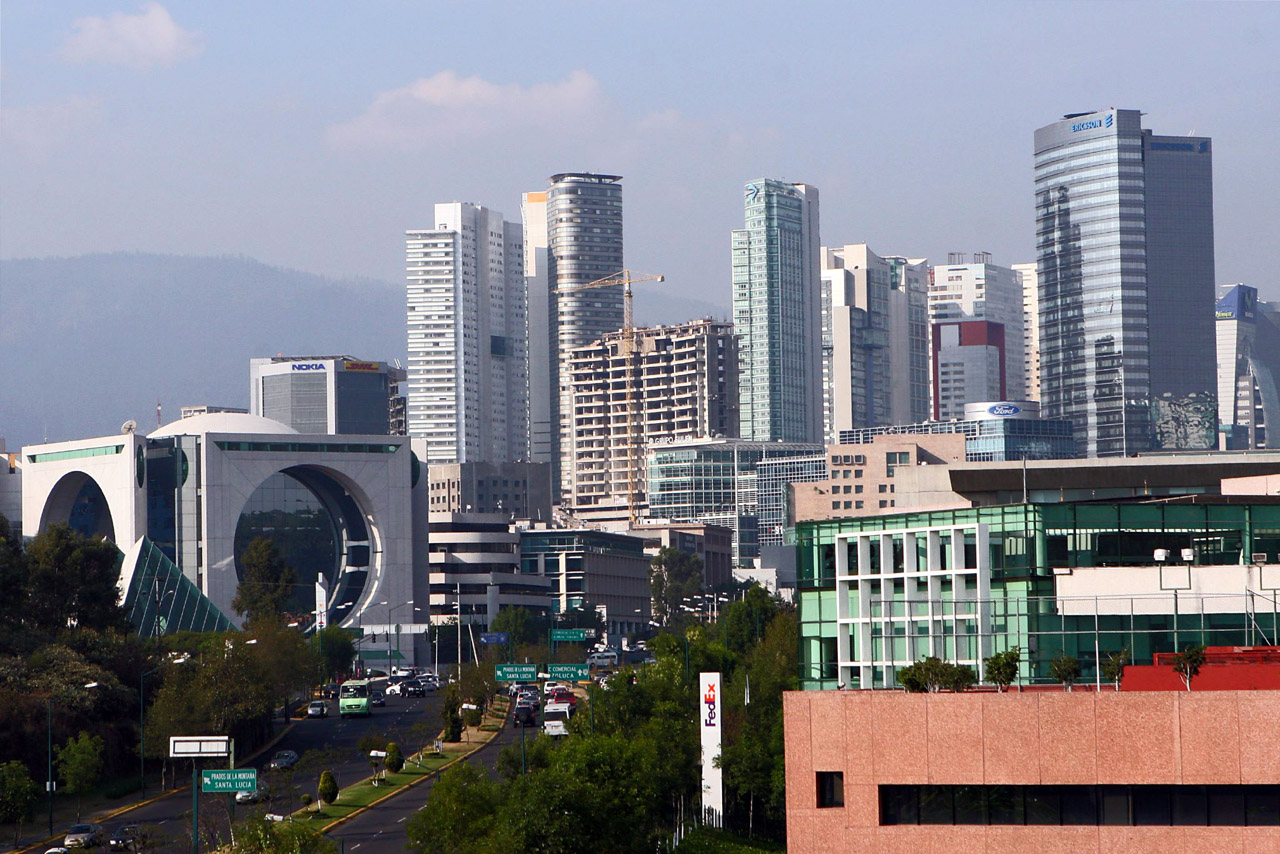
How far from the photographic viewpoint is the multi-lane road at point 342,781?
254 feet

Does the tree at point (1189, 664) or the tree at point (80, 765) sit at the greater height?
the tree at point (1189, 664)

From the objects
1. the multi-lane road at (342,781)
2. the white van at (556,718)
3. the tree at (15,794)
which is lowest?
A: the multi-lane road at (342,781)

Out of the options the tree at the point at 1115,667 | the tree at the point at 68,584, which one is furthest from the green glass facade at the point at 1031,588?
the tree at the point at 68,584

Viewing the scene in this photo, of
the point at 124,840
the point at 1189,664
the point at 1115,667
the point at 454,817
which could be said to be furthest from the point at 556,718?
the point at 1189,664

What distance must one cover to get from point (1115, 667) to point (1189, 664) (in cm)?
314

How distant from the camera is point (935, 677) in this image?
158ft

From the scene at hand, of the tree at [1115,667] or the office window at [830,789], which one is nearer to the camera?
the office window at [830,789]

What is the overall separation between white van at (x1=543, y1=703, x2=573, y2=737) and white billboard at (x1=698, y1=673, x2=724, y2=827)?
24.4 metres

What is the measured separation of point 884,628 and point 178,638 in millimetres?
85261

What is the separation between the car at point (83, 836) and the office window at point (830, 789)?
3777 cm

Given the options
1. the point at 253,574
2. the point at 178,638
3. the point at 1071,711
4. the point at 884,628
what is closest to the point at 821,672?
the point at 884,628

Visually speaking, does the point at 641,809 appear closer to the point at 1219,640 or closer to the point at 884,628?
the point at 884,628

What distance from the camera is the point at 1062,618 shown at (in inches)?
2248

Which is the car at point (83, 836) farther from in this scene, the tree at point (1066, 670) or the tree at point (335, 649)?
the tree at point (335, 649)
